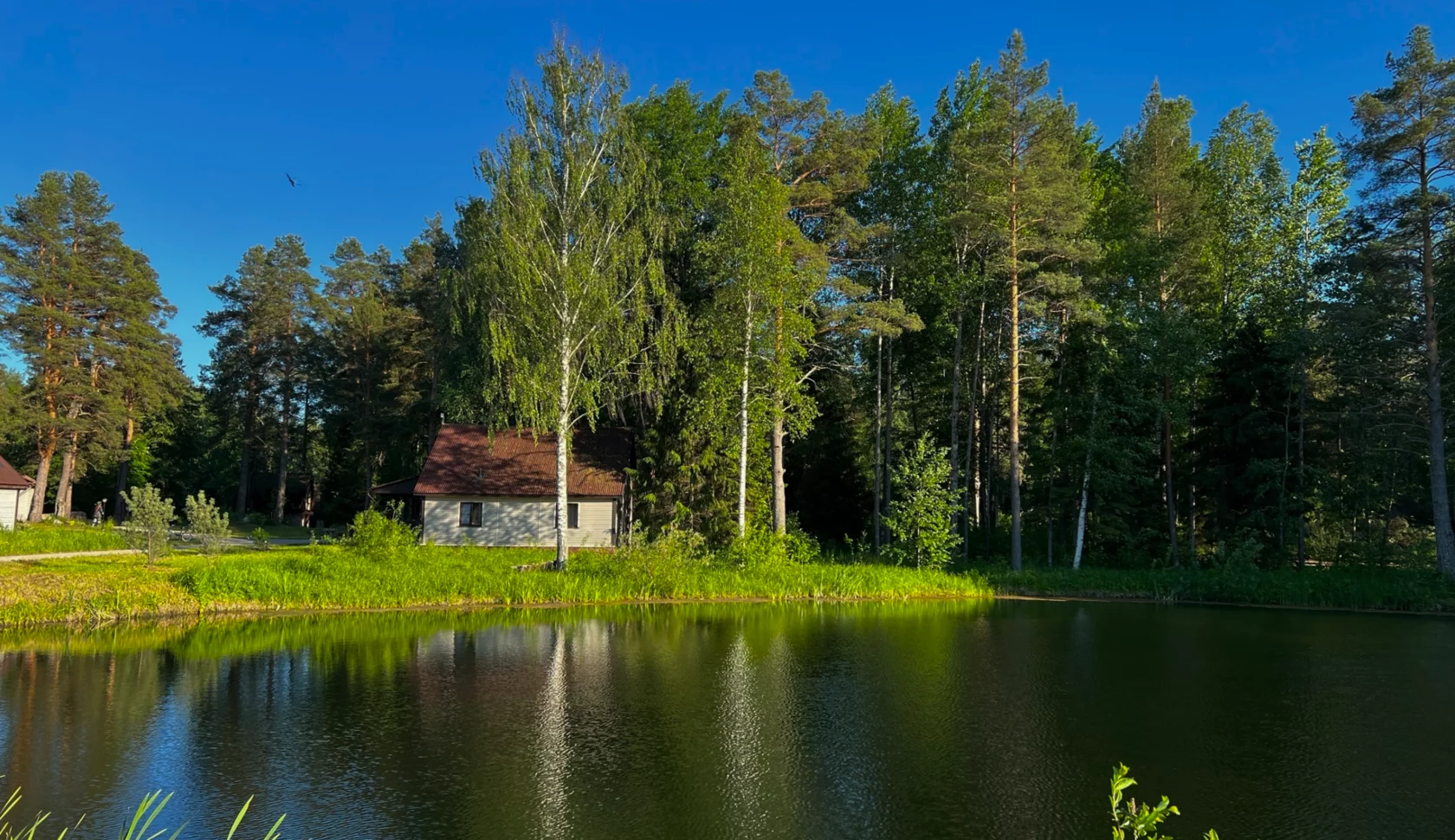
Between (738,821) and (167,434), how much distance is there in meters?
55.1

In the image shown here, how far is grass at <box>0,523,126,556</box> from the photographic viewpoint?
24.5 m

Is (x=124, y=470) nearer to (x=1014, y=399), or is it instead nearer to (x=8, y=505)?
(x=8, y=505)

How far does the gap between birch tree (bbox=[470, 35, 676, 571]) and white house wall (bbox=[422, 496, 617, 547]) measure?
5.12 meters

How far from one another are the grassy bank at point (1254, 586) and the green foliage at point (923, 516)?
6.28 feet

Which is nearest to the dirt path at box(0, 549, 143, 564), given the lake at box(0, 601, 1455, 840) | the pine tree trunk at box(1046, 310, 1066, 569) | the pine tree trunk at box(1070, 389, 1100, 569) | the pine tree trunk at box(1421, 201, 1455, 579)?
the lake at box(0, 601, 1455, 840)

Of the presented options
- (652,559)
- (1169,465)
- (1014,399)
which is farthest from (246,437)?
(1169,465)

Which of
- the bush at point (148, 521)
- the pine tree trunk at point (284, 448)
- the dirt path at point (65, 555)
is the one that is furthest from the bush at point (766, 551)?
the pine tree trunk at point (284, 448)

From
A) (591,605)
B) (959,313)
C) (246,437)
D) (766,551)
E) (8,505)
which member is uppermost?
(959,313)

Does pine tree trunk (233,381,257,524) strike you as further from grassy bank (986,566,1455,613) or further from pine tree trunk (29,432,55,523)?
grassy bank (986,566,1455,613)

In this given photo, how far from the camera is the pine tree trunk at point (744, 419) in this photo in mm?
25922

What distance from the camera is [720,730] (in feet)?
32.8

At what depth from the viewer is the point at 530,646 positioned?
1555 centimetres

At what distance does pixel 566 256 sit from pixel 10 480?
1027 inches

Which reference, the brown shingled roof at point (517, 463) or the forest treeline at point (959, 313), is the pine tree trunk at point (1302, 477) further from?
the brown shingled roof at point (517, 463)
